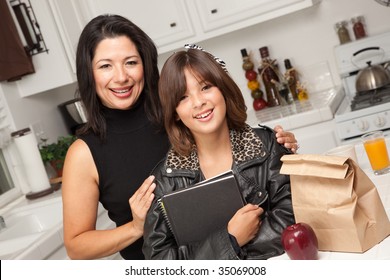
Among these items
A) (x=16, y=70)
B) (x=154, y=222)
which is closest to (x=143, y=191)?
(x=154, y=222)

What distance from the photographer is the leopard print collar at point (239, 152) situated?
57.7 inches

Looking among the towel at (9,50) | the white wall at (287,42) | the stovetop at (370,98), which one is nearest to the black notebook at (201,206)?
the stovetop at (370,98)

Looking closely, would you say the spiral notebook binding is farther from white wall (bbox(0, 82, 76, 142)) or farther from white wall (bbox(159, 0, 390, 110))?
white wall (bbox(159, 0, 390, 110))

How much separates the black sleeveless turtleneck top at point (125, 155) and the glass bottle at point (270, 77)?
5.99 feet

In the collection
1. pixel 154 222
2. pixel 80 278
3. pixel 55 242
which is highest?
pixel 80 278

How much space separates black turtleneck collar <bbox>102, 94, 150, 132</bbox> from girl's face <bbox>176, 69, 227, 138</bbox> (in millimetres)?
376

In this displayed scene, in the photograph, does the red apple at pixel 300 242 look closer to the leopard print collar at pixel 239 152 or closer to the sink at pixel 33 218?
the leopard print collar at pixel 239 152

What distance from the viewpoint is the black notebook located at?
131cm

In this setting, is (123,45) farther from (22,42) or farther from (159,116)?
(22,42)

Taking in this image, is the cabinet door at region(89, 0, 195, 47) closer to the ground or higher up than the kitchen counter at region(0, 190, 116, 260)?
higher up

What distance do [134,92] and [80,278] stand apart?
101 cm

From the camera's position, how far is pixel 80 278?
0.79 metres

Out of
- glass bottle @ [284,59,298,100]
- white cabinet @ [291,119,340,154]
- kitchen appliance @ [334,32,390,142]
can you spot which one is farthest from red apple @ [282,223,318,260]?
glass bottle @ [284,59,298,100]

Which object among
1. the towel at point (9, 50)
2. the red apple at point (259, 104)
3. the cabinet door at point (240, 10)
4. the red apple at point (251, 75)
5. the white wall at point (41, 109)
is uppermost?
the towel at point (9, 50)
